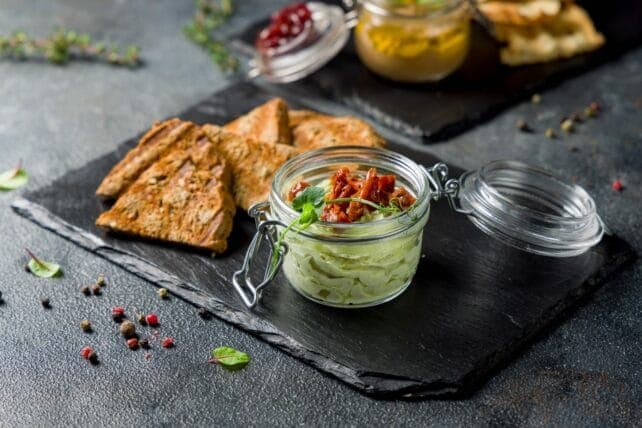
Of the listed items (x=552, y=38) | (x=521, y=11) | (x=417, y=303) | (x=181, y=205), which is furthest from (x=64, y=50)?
(x=417, y=303)

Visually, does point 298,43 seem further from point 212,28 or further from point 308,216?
point 308,216

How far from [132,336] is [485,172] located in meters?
1.63

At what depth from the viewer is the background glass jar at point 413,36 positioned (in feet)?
16.3

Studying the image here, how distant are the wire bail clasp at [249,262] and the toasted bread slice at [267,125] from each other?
70 centimetres

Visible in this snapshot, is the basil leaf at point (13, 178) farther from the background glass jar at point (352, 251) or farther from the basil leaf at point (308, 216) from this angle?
the basil leaf at point (308, 216)

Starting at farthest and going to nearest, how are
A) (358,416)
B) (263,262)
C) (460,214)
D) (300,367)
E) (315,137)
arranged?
(315,137) → (460,214) → (263,262) → (300,367) → (358,416)

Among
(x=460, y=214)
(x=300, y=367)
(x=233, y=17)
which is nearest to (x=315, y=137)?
(x=460, y=214)

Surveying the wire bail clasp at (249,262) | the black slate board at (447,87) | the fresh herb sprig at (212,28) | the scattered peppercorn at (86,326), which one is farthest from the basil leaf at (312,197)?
the fresh herb sprig at (212,28)

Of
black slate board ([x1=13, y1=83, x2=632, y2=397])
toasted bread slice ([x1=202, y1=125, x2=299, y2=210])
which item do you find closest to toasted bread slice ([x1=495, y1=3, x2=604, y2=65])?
black slate board ([x1=13, y1=83, x2=632, y2=397])

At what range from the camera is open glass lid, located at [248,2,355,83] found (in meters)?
5.29

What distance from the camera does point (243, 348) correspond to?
132 inches

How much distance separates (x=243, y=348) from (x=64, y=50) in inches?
124

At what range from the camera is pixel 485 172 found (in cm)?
386

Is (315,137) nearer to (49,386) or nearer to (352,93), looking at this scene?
(352,93)
